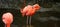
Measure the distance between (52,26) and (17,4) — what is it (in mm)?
870

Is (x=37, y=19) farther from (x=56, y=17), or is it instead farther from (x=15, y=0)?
(x=15, y=0)

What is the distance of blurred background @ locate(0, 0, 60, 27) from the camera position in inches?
81.0

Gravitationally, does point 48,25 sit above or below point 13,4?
below

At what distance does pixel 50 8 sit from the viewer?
2900mm

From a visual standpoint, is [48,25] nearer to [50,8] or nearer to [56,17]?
[56,17]

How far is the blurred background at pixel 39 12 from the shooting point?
6.75 ft

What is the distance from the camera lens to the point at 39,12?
2.60m

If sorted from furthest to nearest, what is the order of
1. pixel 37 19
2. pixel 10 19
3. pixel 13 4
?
pixel 13 4 → pixel 37 19 → pixel 10 19

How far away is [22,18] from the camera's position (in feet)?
7.04

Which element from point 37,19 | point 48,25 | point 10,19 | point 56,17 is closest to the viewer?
point 10,19

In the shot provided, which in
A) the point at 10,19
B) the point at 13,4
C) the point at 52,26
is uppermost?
the point at 13,4

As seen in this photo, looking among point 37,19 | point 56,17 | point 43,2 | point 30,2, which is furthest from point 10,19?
point 43,2

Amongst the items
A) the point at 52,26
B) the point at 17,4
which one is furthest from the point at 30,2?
the point at 52,26

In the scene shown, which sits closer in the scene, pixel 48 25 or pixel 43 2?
pixel 48 25
